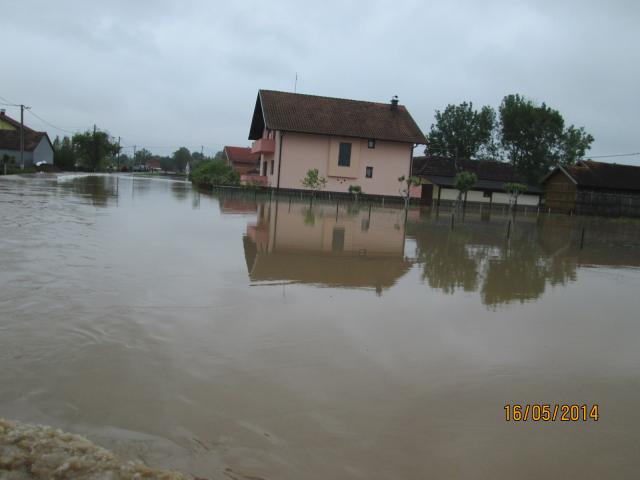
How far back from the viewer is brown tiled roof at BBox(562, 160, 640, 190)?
4325cm

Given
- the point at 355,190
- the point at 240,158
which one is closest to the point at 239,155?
the point at 240,158

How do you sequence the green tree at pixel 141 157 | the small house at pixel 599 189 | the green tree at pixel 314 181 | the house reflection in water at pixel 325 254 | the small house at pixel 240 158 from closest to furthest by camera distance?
the house reflection in water at pixel 325 254 → the green tree at pixel 314 181 → the small house at pixel 599 189 → the small house at pixel 240 158 → the green tree at pixel 141 157

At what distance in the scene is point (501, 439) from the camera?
409cm

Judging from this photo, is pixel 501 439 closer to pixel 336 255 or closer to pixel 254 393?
pixel 254 393

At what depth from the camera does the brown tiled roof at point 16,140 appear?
198 feet

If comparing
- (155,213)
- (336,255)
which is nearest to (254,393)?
(336,255)

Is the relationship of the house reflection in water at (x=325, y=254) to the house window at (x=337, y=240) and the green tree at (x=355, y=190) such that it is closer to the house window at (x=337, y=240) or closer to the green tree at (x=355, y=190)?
the house window at (x=337, y=240)

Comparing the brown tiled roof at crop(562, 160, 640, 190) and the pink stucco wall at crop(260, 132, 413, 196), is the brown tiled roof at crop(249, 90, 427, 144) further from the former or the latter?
the brown tiled roof at crop(562, 160, 640, 190)

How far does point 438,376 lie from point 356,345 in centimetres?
103

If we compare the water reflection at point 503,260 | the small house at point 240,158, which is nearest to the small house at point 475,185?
the water reflection at point 503,260

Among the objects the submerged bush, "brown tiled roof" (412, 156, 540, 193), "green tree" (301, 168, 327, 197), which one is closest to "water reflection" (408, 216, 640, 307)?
"green tree" (301, 168, 327, 197)

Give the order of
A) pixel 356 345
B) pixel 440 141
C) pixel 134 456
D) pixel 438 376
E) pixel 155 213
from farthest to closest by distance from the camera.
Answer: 1. pixel 440 141
2. pixel 155 213
3. pixel 356 345
4. pixel 438 376
5. pixel 134 456
